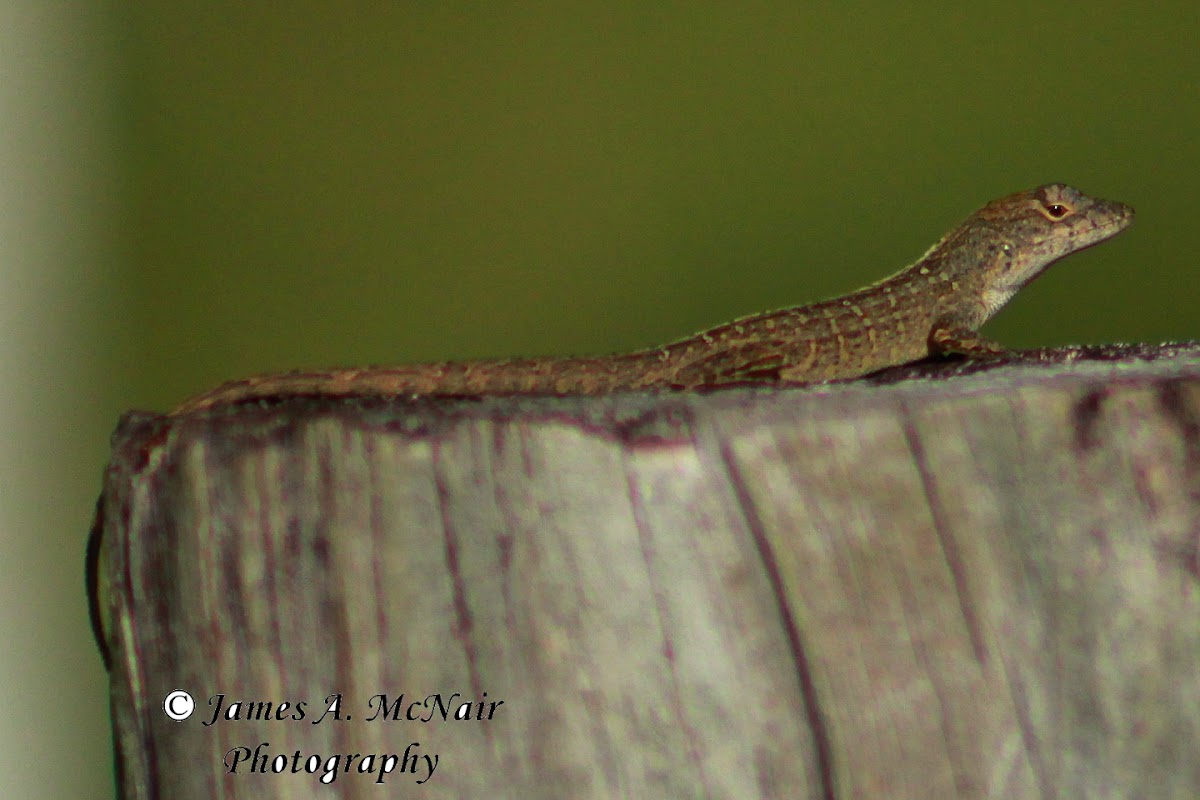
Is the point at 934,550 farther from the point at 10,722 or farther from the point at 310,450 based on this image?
the point at 10,722

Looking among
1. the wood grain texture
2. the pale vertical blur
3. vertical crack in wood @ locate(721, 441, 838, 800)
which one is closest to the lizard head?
the wood grain texture

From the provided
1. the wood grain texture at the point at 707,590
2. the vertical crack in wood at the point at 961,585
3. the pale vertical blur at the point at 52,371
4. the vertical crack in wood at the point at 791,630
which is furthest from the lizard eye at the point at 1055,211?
the pale vertical blur at the point at 52,371

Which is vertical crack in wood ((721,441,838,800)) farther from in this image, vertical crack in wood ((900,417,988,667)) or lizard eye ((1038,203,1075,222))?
lizard eye ((1038,203,1075,222))

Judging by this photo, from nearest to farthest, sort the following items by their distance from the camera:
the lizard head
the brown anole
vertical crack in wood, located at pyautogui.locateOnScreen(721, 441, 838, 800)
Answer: vertical crack in wood, located at pyautogui.locateOnScreen(721, 441, 838, 800) → the brown anole → the lizard head

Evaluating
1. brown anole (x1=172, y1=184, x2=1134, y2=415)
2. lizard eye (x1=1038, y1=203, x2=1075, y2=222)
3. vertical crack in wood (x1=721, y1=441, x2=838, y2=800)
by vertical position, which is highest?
lizard eye (x1=1038, y1=203, x2=1075, y2=222)

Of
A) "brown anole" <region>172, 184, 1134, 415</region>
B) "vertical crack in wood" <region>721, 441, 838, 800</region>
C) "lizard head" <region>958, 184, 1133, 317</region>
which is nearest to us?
"vertical crack in wood" <region>721, 441, 838, 800</region>

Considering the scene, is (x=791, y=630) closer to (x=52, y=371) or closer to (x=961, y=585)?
→ (x=961, y=585)

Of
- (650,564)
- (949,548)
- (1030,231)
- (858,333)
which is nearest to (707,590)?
(650,564)

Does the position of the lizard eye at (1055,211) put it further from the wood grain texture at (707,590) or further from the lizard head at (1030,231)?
the wood grain texture at (707,590)
